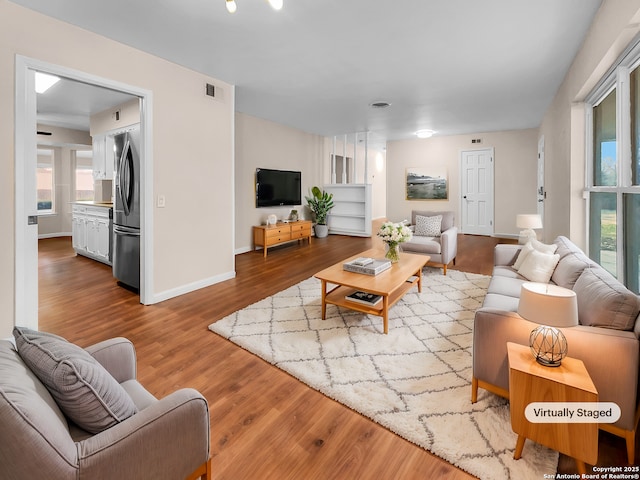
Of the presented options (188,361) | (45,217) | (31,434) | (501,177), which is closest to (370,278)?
(188,361)

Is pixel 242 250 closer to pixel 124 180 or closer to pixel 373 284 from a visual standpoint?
pixel 124 180

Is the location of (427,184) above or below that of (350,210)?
above

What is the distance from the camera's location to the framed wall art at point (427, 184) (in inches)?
334

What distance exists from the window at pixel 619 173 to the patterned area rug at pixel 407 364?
1.20m

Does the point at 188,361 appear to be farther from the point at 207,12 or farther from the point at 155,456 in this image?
the point at 207,12

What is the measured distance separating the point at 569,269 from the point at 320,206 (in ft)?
20.1

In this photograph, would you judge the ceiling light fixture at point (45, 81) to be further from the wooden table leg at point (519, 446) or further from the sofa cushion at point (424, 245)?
the wooden table leg at point (519, 446)

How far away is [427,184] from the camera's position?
8.66 metres

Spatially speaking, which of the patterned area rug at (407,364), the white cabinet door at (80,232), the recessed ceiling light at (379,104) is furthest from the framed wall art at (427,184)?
the white cabinet door at (80,232)

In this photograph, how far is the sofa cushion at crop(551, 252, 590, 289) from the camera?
7.32ft

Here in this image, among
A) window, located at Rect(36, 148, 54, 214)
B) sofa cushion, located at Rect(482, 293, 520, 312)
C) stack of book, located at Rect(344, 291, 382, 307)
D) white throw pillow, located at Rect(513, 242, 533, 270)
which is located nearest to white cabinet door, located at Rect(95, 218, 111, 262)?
window, located at Rect(36, 148, 54, 214)

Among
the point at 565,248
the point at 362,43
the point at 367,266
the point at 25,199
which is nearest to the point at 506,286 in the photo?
the point at 565,248

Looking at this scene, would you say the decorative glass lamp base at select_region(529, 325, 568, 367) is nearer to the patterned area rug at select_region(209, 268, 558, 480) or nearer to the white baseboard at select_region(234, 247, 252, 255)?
the patterned area rug at select_region(209, 268, 558, 480)

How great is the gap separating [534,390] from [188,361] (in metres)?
2.13
